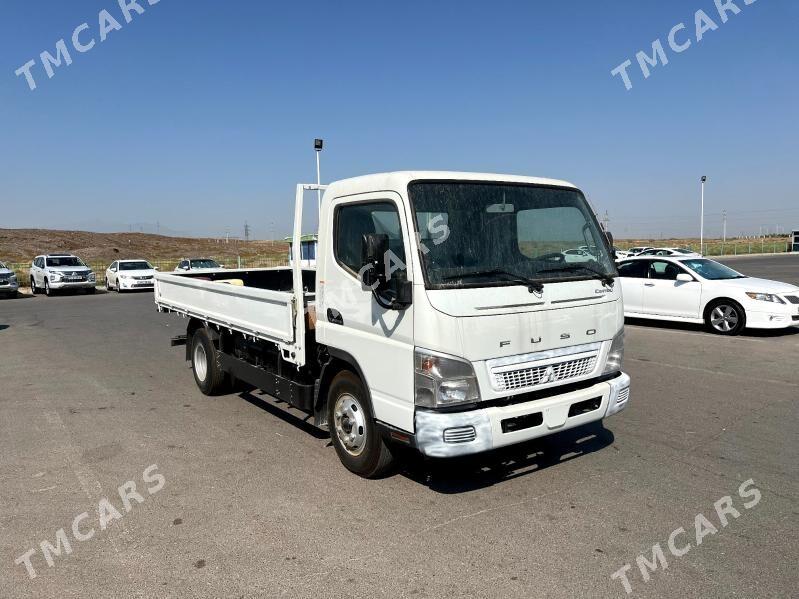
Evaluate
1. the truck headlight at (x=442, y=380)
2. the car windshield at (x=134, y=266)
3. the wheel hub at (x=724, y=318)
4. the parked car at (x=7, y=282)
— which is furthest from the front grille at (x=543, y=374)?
the car windshield at (x=134, y=266)

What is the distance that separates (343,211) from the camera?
15.5ft

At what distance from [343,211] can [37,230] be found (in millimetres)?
108693

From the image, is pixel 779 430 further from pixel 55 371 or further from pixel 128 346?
pixel 128 346

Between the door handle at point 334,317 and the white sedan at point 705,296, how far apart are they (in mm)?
9239

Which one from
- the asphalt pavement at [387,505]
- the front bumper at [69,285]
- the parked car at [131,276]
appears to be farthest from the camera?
the parked car at [131,276]

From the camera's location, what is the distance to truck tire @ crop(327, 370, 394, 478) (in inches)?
172

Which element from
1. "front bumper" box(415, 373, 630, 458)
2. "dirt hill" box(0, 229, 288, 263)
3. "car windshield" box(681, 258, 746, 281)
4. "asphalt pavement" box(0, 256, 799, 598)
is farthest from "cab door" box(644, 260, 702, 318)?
"dirt hill" box(0, 229, 288, 263)

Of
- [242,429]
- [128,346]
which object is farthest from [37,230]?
[242,429]

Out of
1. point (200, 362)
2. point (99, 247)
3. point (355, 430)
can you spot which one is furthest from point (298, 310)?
point (99, 247)

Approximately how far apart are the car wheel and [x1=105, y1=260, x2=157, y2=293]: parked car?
22669mm

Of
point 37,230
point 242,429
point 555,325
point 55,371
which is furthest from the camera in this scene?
point 37,230

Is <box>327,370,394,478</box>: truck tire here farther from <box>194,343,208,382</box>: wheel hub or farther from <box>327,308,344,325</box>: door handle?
<box>194,343,208,382</box>: wheel hub

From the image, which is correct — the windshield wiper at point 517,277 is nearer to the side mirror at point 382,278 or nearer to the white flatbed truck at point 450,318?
the white flatbed truck at point 450,318

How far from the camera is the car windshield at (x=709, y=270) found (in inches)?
465
